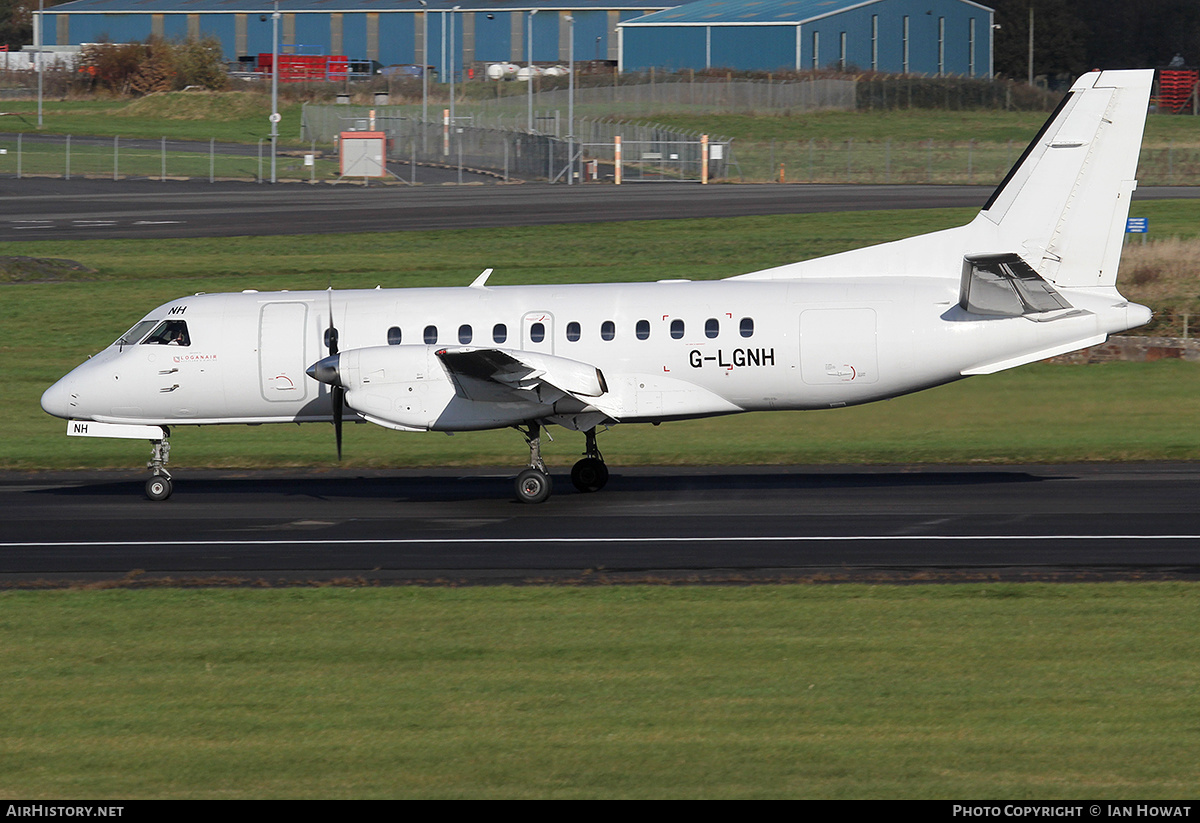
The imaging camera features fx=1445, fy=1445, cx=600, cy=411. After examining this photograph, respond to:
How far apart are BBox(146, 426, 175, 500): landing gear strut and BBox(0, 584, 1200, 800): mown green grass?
22.4 feet

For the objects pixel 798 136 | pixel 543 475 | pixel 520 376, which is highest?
pixel 798 136

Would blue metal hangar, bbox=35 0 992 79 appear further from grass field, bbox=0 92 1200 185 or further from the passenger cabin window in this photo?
the passenger cabin window

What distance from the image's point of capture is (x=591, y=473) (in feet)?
78.7

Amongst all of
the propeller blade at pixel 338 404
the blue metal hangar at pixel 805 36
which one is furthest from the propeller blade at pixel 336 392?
the blue metal hangar at pixel 805 36

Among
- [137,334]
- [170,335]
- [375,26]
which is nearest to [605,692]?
[170,335]

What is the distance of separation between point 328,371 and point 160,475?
13.0 ft

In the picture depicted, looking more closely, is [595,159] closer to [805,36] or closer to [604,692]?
[805,36]

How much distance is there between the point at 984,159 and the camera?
81.4 meters

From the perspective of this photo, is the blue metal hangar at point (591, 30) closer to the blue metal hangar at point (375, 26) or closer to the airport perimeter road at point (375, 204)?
the blue metal hangar at point (375, 26)

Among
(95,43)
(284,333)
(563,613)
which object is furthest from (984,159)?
(95,43)

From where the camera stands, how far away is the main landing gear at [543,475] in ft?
74.5

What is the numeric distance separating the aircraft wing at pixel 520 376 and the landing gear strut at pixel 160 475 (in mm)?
5444
